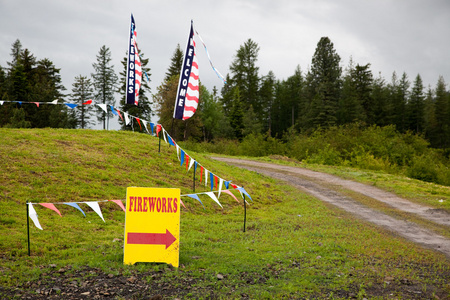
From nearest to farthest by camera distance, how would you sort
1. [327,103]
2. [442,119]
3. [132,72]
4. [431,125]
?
1. [132,72]
2. [327,103]
3. [442,119]
4. [431,125]

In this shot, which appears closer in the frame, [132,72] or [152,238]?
[152,238]

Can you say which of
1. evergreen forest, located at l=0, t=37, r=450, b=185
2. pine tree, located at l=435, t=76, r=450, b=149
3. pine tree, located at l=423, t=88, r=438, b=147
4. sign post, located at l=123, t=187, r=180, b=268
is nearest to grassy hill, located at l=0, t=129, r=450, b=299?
sign post, located at l=123, t=187, r=180, b=268

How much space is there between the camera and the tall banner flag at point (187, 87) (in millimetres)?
13203

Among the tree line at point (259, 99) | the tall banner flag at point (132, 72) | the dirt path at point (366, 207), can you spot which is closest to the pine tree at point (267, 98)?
the tree line at point (259, 99)

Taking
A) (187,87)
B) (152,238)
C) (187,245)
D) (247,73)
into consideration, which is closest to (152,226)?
(152,238)

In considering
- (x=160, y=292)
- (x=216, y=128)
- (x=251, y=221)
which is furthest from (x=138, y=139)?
(x=216, y=128)

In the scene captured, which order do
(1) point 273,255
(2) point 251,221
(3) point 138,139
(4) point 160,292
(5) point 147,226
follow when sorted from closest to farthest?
(4) point 160,292 → (5) point 147,226 → (1) point 273,255 → (2) point 251,221 → (3) point 138,139

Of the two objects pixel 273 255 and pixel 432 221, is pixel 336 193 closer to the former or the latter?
pixel 432 221

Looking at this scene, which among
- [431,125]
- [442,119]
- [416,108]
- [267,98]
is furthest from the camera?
[267,98]

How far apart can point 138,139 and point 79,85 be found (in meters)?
45.8

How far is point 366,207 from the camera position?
14.5 metres

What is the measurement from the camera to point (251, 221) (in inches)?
453

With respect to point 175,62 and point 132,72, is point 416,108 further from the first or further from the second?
point 132,72

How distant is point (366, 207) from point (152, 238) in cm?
1057
